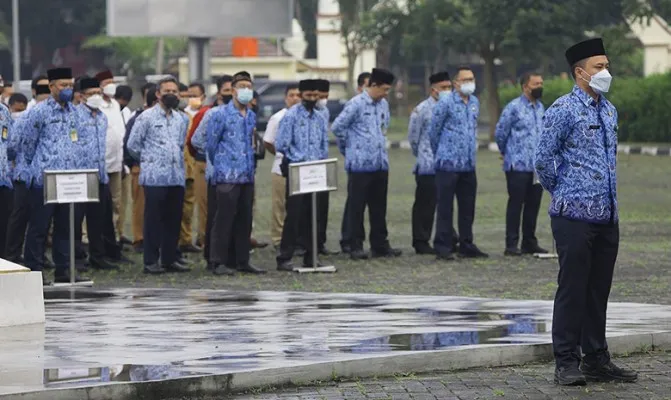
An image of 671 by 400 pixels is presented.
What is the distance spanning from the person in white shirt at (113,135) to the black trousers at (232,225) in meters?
2.07

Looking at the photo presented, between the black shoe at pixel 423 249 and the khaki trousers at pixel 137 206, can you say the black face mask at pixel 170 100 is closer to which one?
the khaki trousers at pixel 137 206

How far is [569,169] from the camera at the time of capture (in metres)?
10.5

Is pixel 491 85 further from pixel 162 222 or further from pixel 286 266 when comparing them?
pixel 162 222

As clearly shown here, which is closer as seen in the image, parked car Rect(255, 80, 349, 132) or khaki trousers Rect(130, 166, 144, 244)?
khaki trousers Rect(130, 166, 144, 244)

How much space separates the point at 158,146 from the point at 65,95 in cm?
170

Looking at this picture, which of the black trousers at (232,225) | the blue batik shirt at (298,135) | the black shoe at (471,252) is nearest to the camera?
the black trousers at (232,225)

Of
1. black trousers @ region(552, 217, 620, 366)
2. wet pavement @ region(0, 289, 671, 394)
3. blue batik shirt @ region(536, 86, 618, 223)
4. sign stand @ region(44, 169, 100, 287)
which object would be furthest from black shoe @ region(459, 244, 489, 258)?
blue batik shirt @ region(536, 86, 618, 223)

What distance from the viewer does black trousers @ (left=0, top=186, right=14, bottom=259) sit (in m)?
Result: 16.9

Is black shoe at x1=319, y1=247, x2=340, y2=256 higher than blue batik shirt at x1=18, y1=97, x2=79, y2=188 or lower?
lower

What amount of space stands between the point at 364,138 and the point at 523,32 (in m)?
31.4

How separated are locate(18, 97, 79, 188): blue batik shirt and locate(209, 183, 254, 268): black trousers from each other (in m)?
1.79

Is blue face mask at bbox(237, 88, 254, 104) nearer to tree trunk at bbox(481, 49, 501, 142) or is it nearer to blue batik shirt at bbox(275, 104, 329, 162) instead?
blue batik shirt at bbox(275, 104, 329, 162)

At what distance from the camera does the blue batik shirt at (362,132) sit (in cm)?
1956

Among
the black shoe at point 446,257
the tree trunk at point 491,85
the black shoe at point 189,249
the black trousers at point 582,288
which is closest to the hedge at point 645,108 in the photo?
the tree trunk at point 491,85
